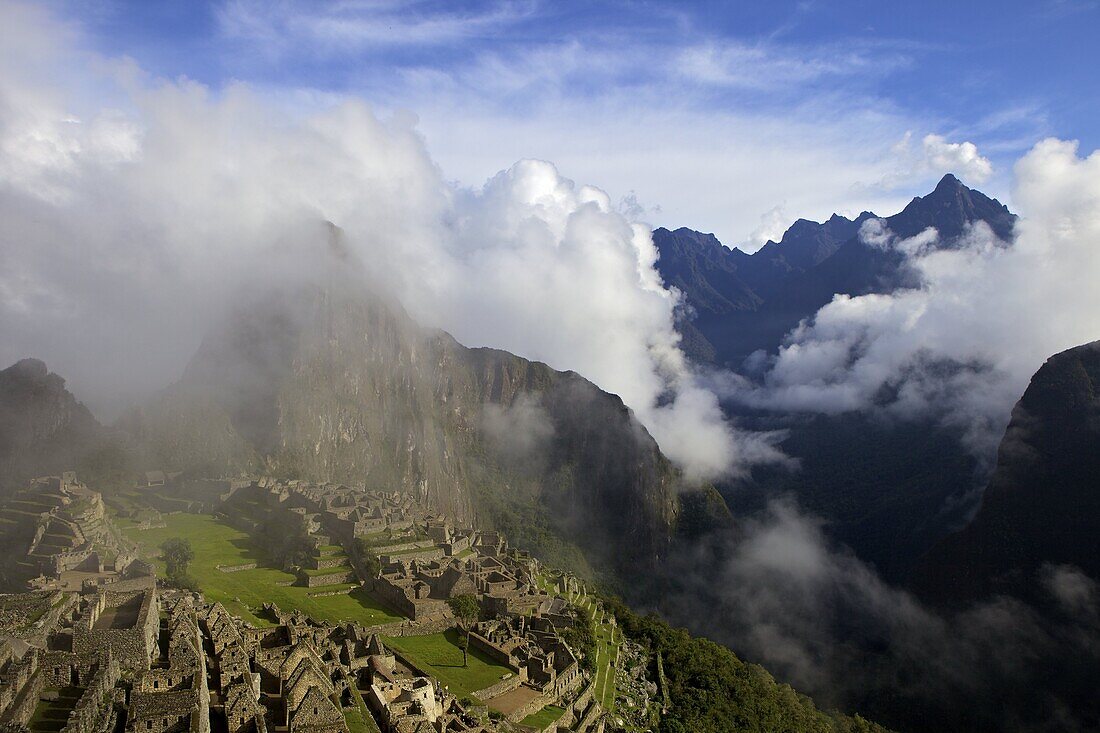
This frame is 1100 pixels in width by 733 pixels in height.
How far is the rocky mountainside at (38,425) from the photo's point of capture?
8362cm

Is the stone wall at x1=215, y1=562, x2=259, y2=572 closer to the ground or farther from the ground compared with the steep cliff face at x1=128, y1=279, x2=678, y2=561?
closer to the ground

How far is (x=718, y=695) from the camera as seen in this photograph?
65.2m

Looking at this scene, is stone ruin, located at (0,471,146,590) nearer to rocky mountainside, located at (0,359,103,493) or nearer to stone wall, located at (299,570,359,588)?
stone wall, located at (299,570,359,588)

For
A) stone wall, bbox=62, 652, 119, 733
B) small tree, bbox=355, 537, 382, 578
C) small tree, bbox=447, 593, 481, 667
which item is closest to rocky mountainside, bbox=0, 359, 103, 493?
small tree, bbox=355, 537, 382, 578

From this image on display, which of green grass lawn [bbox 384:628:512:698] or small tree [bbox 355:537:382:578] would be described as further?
small tree [bbox 355:537:382:578]

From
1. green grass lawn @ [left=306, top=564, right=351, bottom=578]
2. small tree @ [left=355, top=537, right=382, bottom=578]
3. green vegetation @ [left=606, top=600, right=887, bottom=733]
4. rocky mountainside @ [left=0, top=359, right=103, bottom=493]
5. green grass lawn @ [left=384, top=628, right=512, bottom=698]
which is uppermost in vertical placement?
rocky mountainside @ [left=0, top=359, right=103, bottom=493]

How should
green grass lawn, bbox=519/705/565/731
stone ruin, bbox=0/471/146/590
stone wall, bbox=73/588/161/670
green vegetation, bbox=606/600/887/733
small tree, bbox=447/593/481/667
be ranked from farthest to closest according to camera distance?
1. green vegetation, bbox=606/600/887/733
2. small tree, bbox=447/593/481/667
3. stone ruin, bbox=0/471/146/590
4. green grass lawn, bbox=519/705/565/731
5. stone wall, bbox=73/588/161/670

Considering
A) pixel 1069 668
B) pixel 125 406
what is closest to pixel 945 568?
pixel 1069 668

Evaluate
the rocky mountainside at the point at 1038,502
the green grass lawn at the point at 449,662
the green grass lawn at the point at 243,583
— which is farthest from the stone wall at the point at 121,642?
the rocky mountainside at the point at 1038,502

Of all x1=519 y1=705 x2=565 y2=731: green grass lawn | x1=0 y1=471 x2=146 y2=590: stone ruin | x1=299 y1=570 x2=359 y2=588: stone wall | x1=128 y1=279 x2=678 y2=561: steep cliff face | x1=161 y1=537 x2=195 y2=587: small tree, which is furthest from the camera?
x1=128 y1=279 x2=678 y2=561: steep cliff face

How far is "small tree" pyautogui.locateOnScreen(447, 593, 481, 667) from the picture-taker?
49.6 meters

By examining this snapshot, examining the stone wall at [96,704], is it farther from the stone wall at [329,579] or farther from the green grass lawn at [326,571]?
the green grass lawn at [326,571]

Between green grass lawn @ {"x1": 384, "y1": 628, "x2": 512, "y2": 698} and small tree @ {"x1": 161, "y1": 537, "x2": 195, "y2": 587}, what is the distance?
13.4m

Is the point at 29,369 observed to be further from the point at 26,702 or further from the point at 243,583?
the point at 26,702
